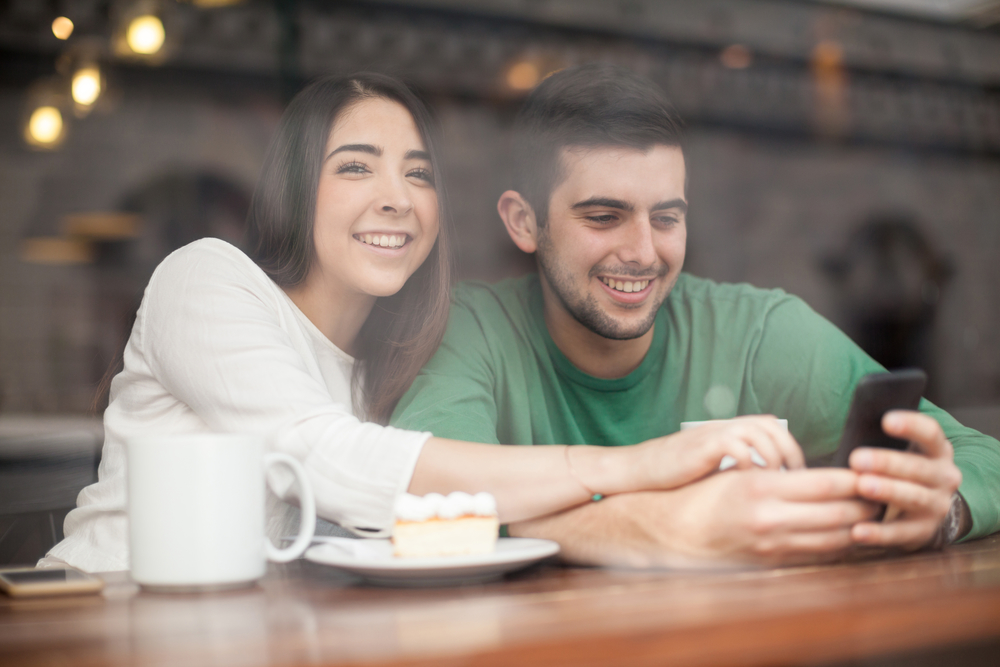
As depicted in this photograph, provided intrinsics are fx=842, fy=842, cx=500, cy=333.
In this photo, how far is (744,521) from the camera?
66 centimetres

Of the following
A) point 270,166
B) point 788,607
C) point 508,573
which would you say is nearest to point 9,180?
point 270,166

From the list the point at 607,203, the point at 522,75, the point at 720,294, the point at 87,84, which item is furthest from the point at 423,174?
the point at 522,75

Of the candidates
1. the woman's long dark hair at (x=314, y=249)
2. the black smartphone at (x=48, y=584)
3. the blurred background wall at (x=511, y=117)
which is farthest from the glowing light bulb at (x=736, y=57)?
the black smartphone at (x=48, y=584)

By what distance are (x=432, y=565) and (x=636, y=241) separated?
71cm

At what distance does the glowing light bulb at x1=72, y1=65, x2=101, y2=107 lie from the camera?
132 inches

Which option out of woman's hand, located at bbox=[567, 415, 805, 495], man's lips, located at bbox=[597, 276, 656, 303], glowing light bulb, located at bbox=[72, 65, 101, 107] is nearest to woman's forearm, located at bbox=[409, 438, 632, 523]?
woman's hand, located at bbox=[567, 415, 805, 495]

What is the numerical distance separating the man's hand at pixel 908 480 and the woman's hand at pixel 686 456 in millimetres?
57

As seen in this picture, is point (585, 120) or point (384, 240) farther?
point (585, 120)

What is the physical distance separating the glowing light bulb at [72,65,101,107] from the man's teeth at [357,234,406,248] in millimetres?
2743

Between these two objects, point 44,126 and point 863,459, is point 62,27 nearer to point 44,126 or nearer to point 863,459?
point 44,126

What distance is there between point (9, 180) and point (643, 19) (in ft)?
10.0

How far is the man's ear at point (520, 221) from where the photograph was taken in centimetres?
133

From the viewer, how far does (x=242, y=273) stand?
37.1 inches

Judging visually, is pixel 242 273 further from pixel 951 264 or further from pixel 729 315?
pixel 951 264
